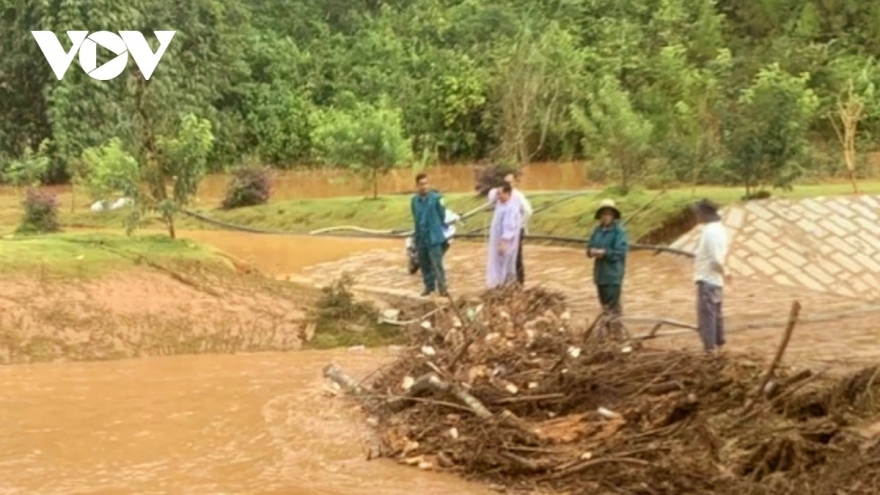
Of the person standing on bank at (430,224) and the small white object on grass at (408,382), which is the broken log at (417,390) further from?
the person standing on bank at (430,224)

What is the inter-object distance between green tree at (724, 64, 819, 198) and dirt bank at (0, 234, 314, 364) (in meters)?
8.04

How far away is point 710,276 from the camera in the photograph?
35.2 ft

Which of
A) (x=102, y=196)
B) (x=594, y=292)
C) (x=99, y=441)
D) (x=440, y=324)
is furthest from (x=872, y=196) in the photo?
(x=99, y=441)

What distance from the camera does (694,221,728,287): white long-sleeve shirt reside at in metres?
10.7

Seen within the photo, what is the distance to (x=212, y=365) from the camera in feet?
44.7

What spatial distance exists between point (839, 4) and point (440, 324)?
30.1 metres

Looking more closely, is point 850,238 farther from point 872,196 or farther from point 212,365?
point 212,365

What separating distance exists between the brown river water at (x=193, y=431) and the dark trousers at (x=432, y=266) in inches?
53.6

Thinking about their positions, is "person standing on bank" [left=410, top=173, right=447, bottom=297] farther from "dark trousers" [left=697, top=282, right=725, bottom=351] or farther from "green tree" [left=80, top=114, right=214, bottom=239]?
"dark trousers" [left=697, top=282, right=725, bottom=351]

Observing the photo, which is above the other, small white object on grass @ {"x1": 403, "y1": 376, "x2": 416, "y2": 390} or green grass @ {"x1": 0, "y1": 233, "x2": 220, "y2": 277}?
green grass @ {"x1": 0, "y1": 233, "x2": 220, "y2": 277}

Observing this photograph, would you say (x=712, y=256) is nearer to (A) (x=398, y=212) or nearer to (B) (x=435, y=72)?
(A) (x=398, y=212)

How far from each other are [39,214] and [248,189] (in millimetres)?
6522

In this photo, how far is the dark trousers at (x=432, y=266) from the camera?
14.8 m

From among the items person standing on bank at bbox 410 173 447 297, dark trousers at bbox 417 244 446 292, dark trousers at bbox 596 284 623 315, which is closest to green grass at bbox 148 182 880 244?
dark trousers at bbox 417 244 446 292
